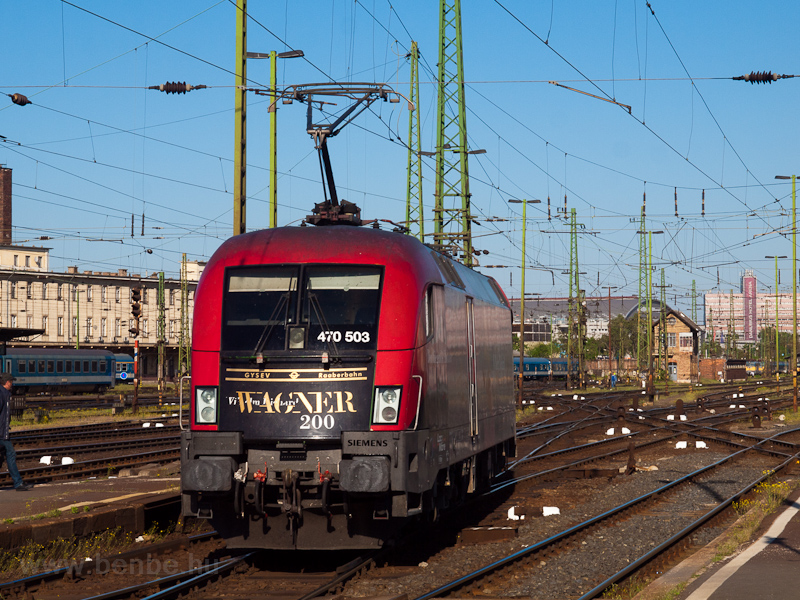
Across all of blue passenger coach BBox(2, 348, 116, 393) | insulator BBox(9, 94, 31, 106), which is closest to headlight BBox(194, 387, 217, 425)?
insulator BBox(9, 94, 31, 106)

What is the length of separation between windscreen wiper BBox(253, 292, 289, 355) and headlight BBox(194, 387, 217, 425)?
0.66m

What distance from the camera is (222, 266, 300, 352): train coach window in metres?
10.4

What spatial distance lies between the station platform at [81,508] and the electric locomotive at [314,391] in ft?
6.83

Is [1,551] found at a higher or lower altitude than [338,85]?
lower

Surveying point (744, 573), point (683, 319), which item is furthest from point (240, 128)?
point (683, 319)

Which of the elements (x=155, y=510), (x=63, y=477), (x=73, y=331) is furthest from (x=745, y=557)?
(x=73, y=331)

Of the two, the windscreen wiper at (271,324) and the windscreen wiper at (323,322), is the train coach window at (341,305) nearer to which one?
the windscreen wiper at (323,322)

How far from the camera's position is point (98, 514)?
38.4 ft

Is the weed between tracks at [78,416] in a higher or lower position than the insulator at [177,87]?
lower

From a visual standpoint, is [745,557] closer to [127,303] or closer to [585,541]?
[585,541]

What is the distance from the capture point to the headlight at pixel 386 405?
9.94 m

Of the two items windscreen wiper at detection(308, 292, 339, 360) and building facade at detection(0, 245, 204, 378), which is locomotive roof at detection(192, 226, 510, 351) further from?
building facade at detection(0, 245, 204, 378)

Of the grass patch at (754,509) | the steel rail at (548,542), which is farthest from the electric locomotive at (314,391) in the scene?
the grass patch at (754,509)

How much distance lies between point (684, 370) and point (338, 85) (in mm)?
86630
